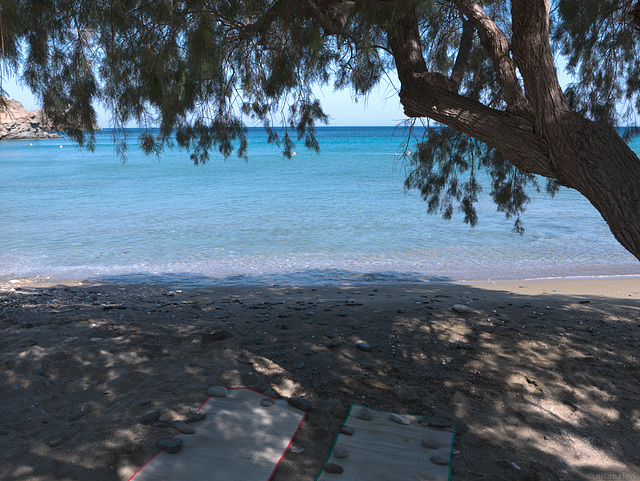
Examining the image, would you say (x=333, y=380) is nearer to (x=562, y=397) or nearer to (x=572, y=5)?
(x=562, y=397)

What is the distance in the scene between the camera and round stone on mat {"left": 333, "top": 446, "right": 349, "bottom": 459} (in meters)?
2.60

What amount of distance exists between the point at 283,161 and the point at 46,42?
30.4m

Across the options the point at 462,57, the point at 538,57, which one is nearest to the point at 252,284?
the point at 462,57

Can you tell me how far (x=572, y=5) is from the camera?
4398mm

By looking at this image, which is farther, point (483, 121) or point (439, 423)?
point (483, 121)

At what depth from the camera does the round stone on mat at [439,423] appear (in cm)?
286

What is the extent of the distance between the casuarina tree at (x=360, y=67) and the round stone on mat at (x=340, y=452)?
2023mm

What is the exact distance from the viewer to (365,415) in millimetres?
2967

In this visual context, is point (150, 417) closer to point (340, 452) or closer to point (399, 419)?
point (340, 452)

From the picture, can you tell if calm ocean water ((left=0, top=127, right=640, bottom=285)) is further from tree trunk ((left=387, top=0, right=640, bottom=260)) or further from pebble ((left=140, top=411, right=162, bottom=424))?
pebble ((left=140, top=411, right=162, bottom=424))

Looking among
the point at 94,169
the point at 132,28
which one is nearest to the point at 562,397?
the point at 132,28

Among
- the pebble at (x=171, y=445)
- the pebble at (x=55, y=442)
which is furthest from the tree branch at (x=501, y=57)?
the pebble at (x=55, y=442)

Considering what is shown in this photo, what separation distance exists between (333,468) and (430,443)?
610 mm

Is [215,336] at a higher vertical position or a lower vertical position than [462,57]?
lower
